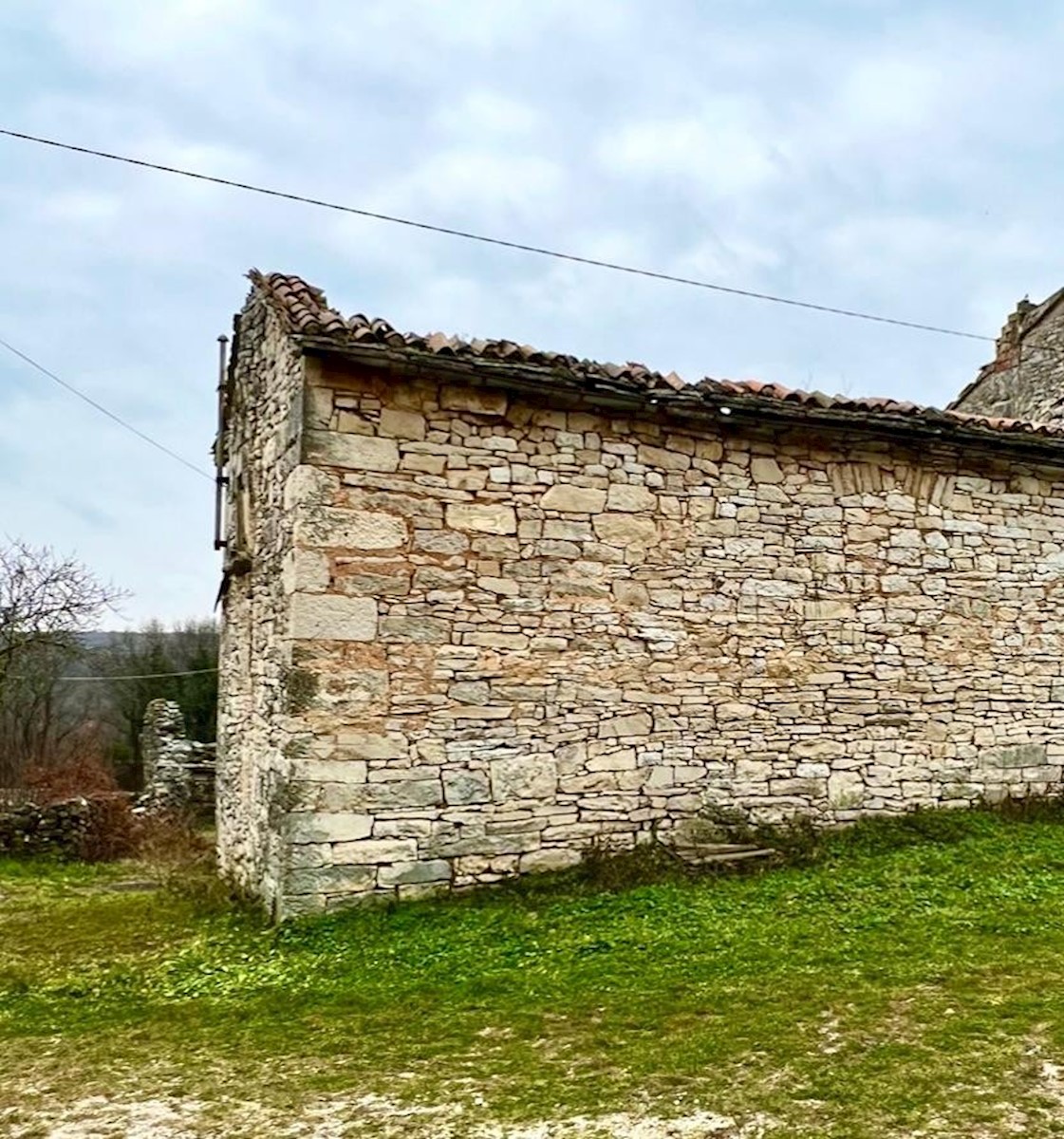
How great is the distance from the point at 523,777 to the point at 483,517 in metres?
1.86

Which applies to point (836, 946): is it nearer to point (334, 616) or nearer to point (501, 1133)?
point (501, 1133)

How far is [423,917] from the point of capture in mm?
6562

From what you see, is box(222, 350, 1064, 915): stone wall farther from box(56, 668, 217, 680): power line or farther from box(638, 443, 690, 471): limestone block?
box(56, 668, 217, 680): power line

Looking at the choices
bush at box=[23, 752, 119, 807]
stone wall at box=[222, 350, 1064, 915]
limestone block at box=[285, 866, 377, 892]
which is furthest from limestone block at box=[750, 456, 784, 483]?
bush at box=[23, 752, 119, 807]

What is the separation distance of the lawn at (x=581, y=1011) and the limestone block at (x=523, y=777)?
2.05 feet

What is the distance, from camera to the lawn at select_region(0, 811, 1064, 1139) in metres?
3.87

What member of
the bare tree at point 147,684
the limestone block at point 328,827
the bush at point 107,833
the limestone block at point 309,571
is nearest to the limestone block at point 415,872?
the limestone block at point 328,827

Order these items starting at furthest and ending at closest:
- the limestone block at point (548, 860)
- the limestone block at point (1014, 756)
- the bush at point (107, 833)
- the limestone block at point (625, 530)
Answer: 1. the bush at point (107, 833)
2. the limestone block at point (1014, 756)
3. the limestone block at point (625, 530)
4. the limestone block at point (548, 860)

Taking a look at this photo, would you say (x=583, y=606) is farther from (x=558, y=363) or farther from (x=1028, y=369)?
(x=1028, y=369)

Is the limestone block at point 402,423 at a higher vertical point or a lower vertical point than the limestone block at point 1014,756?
higher

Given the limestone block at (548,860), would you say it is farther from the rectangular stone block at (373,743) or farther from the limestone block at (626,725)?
the rectangular stone block at (373,743)

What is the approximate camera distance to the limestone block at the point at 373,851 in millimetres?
6680

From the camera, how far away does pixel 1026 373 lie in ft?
45.7

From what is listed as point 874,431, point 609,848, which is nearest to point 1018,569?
point 874,431
